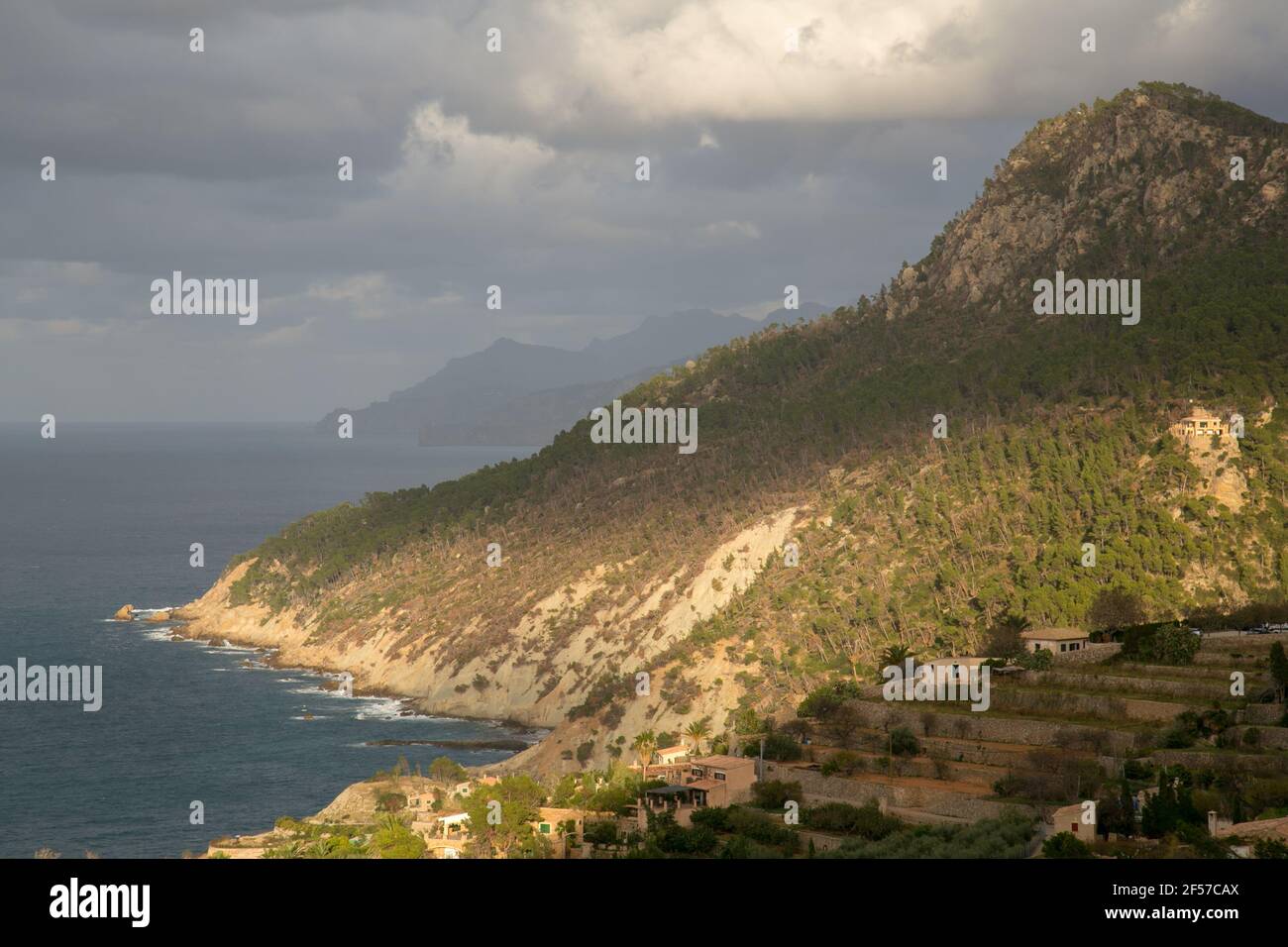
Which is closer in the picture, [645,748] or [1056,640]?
[1056,640]

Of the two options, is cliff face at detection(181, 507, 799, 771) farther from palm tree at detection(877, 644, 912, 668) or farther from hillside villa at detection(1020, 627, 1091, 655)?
hillside villa at detection(1020, 627, 1091, 655)

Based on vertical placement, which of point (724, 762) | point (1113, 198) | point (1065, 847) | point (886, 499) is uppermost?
point (1113, 198)

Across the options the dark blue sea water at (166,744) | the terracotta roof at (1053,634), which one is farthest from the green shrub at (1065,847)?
the dark blue sea water at (166,744)

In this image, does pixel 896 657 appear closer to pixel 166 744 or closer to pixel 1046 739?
pixel 1046 739

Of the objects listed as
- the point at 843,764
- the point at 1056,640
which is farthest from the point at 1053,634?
the point at 843,764

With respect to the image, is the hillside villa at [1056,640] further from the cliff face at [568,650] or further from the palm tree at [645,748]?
the cliff face at [568,650]
